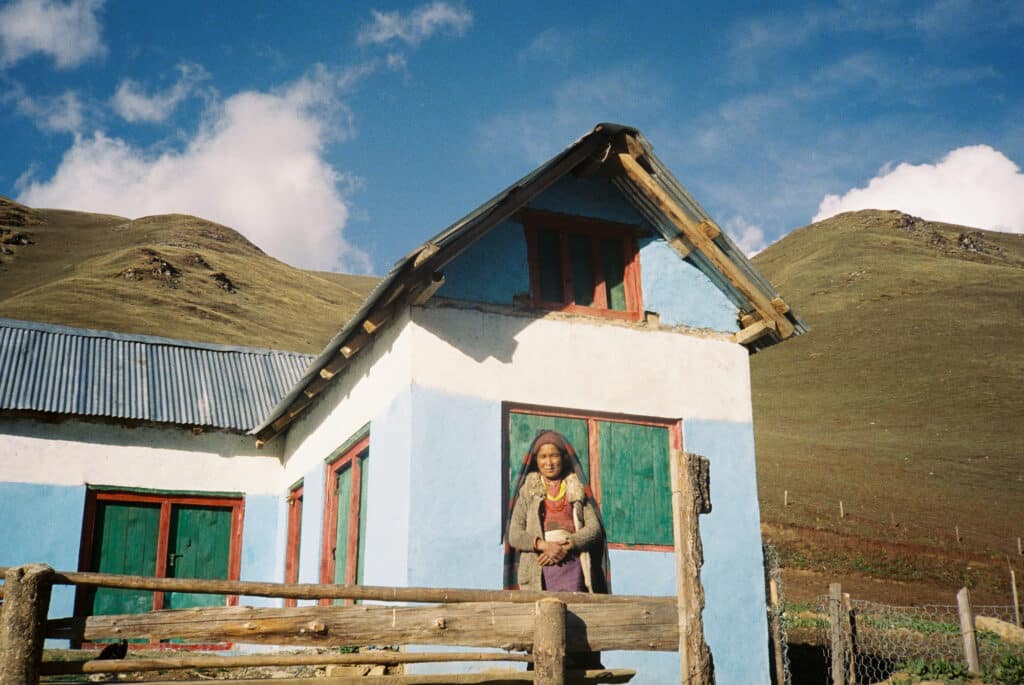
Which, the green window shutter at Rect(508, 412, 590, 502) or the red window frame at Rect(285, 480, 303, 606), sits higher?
the green window shutter at Rect(508, 412, 590, 502)

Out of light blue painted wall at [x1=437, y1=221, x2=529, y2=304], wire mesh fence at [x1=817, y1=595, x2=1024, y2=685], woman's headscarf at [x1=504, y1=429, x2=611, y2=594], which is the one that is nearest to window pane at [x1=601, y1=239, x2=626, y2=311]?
light blue painted wall at [x1=437, y1=221, x2=529, y2=304]

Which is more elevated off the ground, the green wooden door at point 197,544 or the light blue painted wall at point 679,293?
the light blue painted wall at point 679,293

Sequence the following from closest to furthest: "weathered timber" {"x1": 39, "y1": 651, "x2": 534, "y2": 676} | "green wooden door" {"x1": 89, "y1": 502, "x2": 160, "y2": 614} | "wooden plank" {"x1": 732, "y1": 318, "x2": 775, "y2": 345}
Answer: "weathered timber" {"x1": 39, "y1": 651, "x2": 534, "y2": 676} < "wooden plank" {"x1": 732, "y1": 318, "x2": 775, "y2": 345} < "green wooden door" {"x1": 89, "y1": 502, "x2": 160, "y2": 614}

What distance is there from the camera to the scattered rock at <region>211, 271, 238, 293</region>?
292ft

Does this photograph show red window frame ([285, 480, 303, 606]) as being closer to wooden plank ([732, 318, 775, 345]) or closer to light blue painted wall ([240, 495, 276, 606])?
light blue painted wall ([240, 495, 276, 606])

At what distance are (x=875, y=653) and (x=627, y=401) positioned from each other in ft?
27.2

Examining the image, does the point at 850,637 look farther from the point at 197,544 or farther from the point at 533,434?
the point at 197,544

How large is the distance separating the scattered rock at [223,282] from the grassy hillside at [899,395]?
45196 mm

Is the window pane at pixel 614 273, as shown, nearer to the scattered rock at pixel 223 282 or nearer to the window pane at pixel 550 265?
the window pane at pixel 550 265

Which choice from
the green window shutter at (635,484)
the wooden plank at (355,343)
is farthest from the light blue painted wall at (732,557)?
the wooden plank at (355,343)

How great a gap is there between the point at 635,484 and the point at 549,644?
4.48 m

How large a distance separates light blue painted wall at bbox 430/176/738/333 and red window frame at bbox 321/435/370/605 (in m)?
2.35

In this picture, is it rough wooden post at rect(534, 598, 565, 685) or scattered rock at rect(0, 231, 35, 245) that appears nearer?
rough wooden post at rect(534, 598, 565, 685)

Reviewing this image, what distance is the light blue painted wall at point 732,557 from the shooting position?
1098cm
